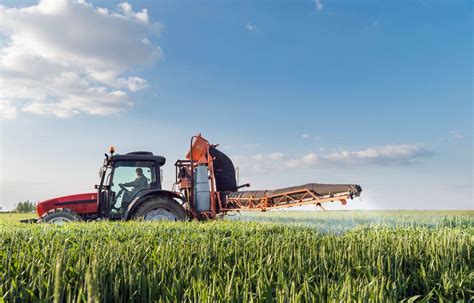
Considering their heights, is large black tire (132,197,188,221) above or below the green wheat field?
above

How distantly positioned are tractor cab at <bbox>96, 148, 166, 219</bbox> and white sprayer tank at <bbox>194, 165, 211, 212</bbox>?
1530mm

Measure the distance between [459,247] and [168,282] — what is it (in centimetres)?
418

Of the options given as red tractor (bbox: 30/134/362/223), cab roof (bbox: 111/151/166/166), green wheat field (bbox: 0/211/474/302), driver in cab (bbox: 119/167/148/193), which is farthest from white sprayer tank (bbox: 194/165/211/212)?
green wheat field (bbox: 0/211/474/302)

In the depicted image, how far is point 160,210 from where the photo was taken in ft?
38.9

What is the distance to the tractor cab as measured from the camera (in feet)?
38.4

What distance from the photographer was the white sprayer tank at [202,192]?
13180 mm

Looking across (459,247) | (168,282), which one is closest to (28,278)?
(168,282)

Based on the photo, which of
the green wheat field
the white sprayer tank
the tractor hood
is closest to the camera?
the green wheat field

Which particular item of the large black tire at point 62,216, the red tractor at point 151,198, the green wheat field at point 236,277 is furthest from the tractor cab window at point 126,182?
the green wheat field at point 236,277

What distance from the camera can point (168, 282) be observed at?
13.2 feet

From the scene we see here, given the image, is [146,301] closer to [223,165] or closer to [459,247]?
[459,247]

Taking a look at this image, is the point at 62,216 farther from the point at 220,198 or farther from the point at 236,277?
the point at 236,277

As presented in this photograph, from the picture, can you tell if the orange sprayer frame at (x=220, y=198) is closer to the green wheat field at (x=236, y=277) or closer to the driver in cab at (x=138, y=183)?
the driver in cab at (x=138, y=183)

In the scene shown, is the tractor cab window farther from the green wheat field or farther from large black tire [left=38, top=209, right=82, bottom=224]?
the green wheat field
